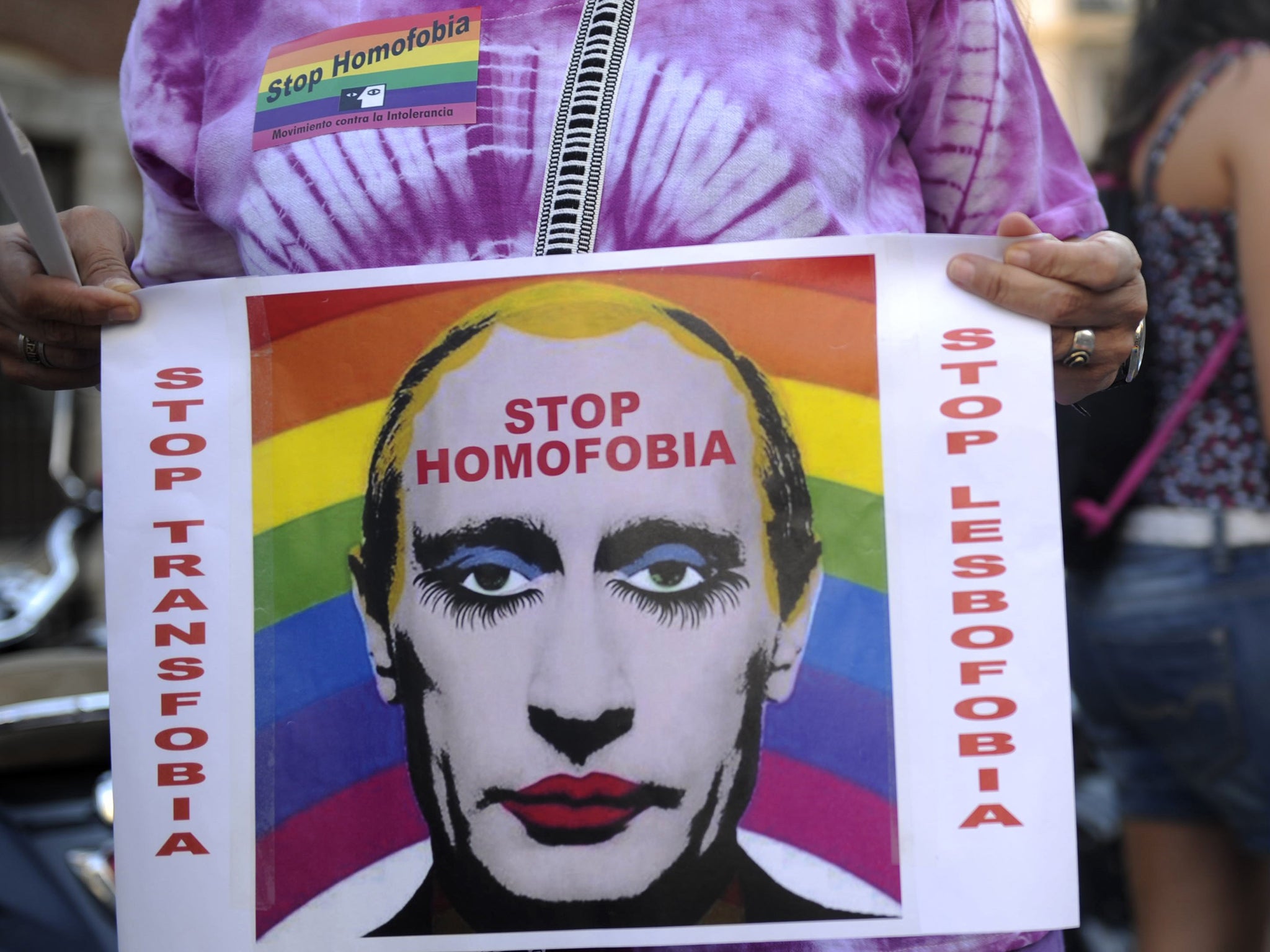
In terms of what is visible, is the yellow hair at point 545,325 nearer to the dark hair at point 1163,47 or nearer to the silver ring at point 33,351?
the silver ring at point 33,351

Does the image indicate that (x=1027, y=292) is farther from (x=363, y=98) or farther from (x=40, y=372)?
(x=40, y=372)

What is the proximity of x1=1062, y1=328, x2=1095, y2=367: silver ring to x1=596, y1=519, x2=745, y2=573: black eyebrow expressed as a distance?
292 millimetres

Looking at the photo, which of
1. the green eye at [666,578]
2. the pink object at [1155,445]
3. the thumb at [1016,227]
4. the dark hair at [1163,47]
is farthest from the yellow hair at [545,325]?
the dark hair at [1163,47]

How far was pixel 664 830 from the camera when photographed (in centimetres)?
92

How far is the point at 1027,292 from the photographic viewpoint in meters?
0.94

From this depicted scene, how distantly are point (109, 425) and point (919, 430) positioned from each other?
60 centimetres

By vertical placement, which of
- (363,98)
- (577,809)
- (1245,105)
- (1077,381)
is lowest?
(577,809)

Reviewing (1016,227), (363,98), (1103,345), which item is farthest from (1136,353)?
(363,98)

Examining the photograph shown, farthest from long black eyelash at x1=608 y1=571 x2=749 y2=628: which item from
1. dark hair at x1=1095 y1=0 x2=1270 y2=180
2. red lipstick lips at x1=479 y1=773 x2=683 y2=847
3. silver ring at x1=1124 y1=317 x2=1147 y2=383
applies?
dark hair at x1=1095 y1=0 x2=1270 y2=180

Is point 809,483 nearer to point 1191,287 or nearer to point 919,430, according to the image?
point 919,430

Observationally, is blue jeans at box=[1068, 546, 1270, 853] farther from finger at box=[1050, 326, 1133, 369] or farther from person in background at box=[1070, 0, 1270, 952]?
finger at box=[1050, 326, 1133, 369]

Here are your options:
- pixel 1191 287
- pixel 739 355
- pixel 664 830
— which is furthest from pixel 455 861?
pixel 1191 287

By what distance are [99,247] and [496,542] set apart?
0.44m

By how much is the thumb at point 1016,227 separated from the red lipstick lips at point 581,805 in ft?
1.58
